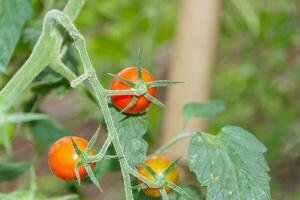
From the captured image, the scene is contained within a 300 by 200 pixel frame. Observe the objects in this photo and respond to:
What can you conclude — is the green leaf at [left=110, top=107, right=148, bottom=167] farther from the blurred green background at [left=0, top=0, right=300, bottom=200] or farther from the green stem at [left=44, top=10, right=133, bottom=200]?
the blurred green background at [left=0, top=0, right=300, bottom=200]

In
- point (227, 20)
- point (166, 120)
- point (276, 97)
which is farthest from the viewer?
point (276, 97)

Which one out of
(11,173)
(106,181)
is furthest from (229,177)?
(106,181)

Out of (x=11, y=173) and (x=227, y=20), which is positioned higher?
(x=227, y=20)

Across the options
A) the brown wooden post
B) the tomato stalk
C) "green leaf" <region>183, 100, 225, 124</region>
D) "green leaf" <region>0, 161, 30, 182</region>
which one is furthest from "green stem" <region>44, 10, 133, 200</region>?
the brown wooden post

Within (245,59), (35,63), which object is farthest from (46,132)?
(245,59)

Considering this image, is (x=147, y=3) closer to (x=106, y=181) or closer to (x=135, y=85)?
(x=106, y=181)

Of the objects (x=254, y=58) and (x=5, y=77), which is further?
(x=254, y=58)

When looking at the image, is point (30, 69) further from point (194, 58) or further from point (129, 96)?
point (194, 58)
